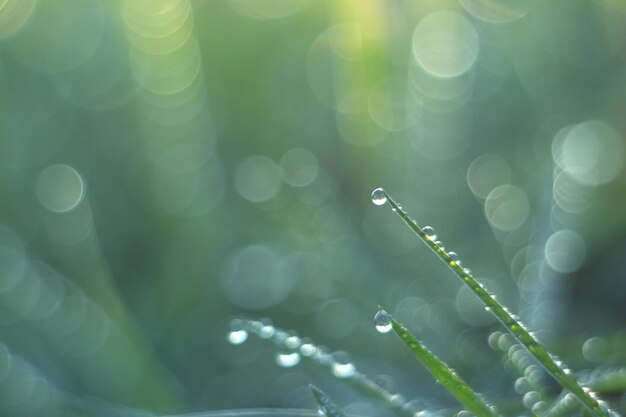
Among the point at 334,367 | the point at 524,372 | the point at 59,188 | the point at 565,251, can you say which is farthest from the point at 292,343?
the point at 59,188

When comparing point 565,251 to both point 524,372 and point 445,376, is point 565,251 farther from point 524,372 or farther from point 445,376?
point 445,376

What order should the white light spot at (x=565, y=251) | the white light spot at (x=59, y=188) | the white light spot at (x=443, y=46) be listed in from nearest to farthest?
the white light spot at (x=565, y=251)
the white light spot at (x=59, y=188)
the white light spot at (x=443, y=46)

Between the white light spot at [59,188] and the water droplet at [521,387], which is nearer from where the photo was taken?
the water droplet at [521,387]

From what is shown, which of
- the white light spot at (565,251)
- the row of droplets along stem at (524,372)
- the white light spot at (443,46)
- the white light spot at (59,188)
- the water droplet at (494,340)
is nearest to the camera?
the row of droplets along stem at (524,372)

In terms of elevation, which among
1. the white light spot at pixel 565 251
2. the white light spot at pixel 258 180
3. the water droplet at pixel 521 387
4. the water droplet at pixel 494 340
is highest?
the white light spot at pixel 258 180

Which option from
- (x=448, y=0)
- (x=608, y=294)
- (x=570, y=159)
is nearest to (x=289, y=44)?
(x=448, y=0)

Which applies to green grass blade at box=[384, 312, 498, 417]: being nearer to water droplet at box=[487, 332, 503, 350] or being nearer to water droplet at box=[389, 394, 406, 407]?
water droplet at box=[389, 394, 406, 407]

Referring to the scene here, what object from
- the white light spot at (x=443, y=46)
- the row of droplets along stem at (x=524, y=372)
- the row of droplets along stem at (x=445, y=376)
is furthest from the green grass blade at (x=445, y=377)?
the white light spot at (x=443, y=46)

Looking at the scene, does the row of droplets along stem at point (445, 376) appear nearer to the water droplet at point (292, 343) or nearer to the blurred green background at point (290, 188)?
the water droplet at point (292, 343)

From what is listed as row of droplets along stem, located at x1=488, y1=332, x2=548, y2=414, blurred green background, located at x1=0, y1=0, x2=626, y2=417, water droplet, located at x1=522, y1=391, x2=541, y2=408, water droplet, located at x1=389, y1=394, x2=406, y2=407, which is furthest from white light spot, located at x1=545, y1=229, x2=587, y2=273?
water droplet, located at x1=389, y1=394, x2=406, y2=407
